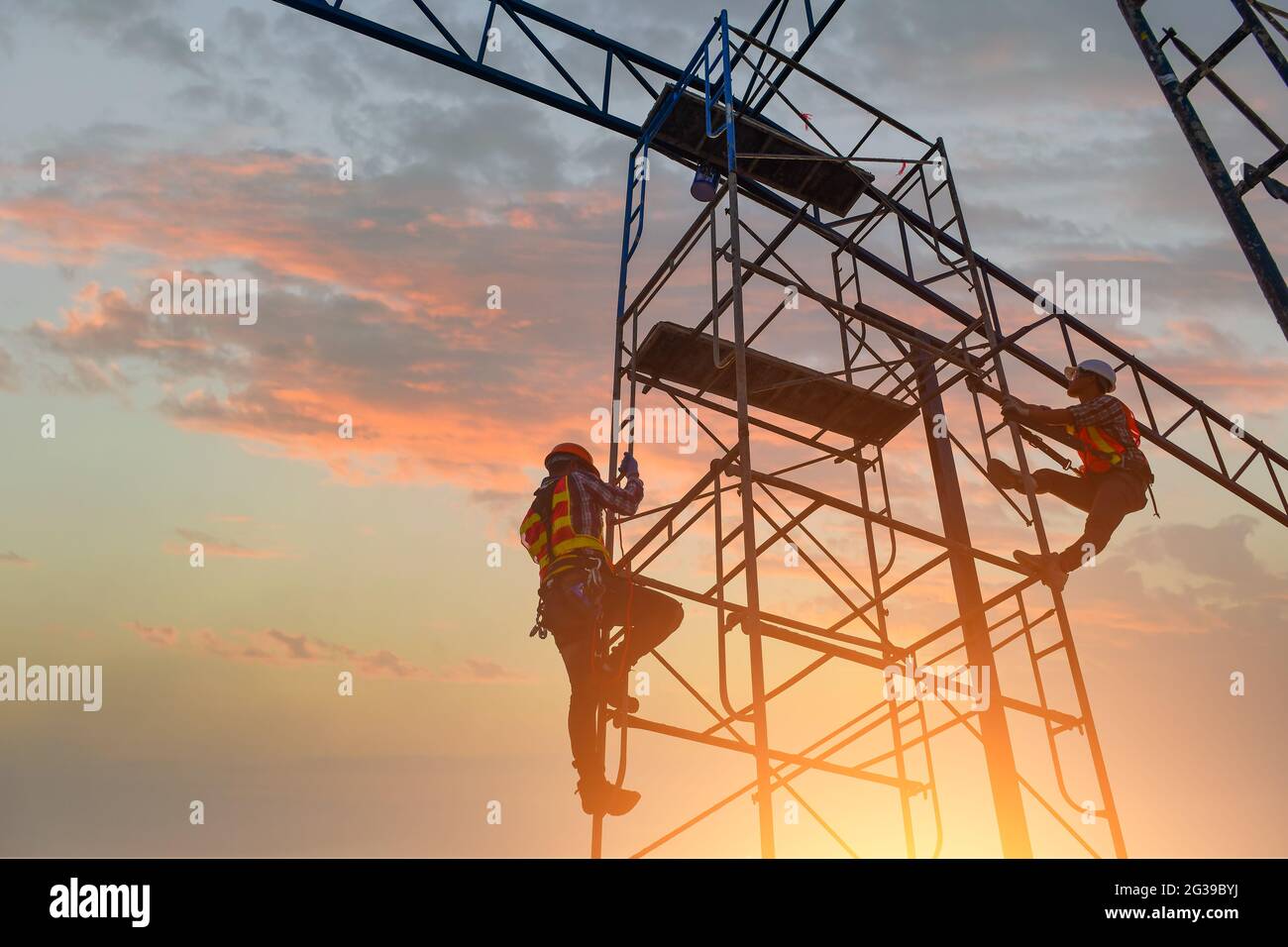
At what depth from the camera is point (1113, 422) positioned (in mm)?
8438

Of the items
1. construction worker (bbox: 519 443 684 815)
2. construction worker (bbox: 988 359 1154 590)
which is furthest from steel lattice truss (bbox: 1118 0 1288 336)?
construction worker (bbox: 519 443 684 815)

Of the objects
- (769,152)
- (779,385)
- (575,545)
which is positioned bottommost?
(575,545)

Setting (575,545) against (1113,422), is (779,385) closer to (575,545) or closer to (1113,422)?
(575,545)

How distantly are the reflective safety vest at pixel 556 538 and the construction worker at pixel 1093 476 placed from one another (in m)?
4.11

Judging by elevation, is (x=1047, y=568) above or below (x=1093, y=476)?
below

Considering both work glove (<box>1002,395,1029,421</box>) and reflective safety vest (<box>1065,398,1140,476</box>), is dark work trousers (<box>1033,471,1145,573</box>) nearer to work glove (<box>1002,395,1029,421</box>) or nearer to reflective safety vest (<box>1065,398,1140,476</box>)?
reflective safety vest (<box>1065,398,1140,476</box>)

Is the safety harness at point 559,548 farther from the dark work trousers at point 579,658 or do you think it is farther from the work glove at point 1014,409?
the work glove at point 1014,409

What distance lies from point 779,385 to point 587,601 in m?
2.98

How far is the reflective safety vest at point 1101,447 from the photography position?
27.6ft

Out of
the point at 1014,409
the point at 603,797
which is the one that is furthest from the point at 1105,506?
the point at 603,797

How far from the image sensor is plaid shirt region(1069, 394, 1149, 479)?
327 inches
